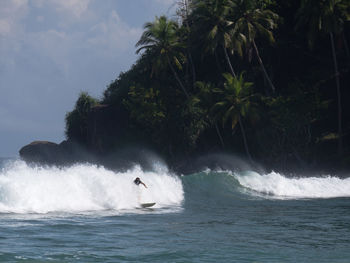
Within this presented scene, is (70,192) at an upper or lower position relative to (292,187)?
upper

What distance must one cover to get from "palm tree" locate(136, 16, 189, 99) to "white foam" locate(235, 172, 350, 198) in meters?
22.7

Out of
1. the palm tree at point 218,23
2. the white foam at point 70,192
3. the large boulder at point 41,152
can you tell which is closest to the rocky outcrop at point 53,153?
the large boulder at point 41,152

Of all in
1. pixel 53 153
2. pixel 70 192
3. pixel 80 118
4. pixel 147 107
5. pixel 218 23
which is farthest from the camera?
pixel 80 118

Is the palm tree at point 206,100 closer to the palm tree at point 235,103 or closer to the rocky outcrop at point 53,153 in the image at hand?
the palm tree at point 235,103

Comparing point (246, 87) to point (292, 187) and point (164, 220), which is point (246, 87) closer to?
point (292, 187)

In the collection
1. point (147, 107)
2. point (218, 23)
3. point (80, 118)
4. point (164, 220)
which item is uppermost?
point (218, 23)

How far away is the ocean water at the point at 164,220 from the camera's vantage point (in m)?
11.2

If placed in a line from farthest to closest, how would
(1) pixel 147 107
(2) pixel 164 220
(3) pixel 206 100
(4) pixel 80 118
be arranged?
(4) pixel 80 118
(1) pixel 147 107
(3) pixel 206 100
(2) pixel 164 220

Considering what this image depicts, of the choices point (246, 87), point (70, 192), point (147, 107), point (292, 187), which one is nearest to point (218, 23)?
point (246, 87)

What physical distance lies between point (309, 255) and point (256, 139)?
125 feet

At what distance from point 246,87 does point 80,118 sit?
27601mm

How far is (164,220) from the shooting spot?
16984 mm

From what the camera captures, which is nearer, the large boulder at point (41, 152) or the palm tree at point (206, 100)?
the palm tree at point (206, 100)

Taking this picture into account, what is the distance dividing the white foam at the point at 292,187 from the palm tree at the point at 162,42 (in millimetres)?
22748
